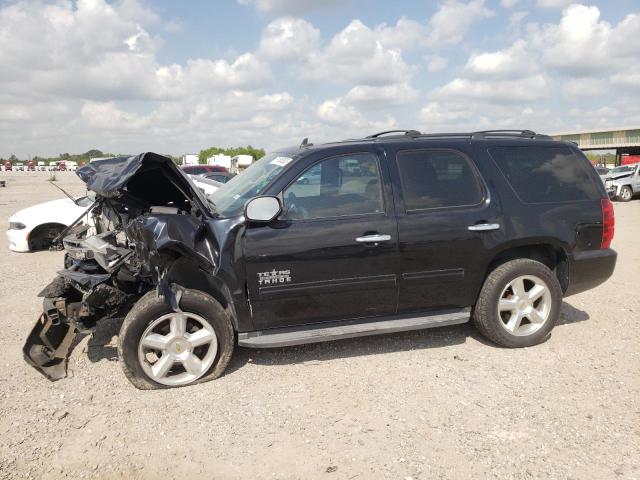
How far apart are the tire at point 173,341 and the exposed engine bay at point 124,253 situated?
0.46ft

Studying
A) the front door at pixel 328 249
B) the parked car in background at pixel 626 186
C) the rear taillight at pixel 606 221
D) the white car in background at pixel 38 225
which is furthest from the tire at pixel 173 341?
the parked car in background at pixel 626 186

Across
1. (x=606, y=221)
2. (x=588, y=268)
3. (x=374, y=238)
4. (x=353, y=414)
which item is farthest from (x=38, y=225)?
(x=606, y=221)

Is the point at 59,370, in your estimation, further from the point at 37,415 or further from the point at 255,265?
the point at 255,265

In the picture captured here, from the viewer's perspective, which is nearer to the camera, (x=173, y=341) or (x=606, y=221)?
(x=173, y=341)

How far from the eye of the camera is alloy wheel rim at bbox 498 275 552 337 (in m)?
4.45

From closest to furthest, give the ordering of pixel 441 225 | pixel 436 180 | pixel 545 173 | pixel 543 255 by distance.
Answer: pixel 441 225, pixel 436 180, pixel 545 173, pixel 543 255

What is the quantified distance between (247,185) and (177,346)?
1484mm

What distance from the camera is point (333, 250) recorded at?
391 centimetres

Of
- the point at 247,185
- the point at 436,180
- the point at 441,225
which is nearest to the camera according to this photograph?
the point at 441,225

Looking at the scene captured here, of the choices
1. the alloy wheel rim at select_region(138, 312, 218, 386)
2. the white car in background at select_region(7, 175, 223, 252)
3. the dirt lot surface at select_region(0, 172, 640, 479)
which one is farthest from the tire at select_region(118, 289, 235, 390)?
the white car in background at select_region(7, 175, 223, 252)

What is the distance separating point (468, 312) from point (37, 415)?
345cm

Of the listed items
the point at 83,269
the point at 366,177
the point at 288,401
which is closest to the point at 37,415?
the point at 83,269

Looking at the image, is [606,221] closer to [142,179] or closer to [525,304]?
[525,304]

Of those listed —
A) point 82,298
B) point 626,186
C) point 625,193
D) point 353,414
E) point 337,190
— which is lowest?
point 353,414
